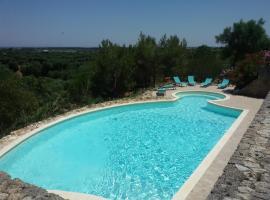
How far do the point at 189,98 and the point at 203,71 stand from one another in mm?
5067

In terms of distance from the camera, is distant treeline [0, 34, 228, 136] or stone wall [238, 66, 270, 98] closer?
stone wall [238, 66, 270, 98]

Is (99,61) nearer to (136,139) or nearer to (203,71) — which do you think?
(203,71)

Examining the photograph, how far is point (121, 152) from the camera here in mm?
8320

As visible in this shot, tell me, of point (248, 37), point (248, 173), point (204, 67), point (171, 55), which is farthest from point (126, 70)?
point (248, 173)

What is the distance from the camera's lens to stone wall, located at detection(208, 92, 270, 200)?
11.4ft

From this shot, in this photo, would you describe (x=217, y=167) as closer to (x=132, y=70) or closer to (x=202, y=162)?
(x=202, y=162)

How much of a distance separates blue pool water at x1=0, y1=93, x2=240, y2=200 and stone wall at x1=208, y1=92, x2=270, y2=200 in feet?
6.22

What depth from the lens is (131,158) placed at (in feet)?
25.7

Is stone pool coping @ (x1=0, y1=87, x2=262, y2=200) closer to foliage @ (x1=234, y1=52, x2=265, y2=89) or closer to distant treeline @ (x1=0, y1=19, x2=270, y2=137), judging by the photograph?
foliage @ (x1=234, y1=52, x2=265, y2=89)

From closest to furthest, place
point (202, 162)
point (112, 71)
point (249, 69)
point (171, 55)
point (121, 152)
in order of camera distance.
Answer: point (202, 162), point (121, 152), point (249, 69), point (112, 71), point (171, 55)

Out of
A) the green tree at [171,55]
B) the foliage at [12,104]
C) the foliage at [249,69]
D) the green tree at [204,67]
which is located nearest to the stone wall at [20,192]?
the foliage at [12,104]

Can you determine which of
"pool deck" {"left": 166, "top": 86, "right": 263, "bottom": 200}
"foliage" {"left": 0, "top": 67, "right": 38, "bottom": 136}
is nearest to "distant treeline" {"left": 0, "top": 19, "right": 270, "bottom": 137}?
"foliage" {"left": 0, "top": 67, "right": 38, "bottom": 136}

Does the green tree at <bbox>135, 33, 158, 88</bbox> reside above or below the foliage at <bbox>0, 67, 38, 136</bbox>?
above

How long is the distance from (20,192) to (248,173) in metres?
3.08
